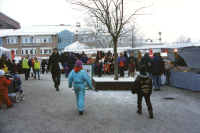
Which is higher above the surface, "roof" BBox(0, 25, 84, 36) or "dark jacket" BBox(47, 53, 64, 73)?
"roof" BBox(0, 25, 84, 36)

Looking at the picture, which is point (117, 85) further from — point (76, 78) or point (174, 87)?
point (76, 78)

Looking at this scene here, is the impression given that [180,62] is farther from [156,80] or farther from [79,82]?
[79,82]

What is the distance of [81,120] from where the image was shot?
239 inches

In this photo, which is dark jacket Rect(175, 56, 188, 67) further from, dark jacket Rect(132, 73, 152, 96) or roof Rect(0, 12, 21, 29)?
roof Rect(0, 12, 21, 29)

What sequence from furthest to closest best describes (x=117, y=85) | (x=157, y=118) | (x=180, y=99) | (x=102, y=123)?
(x=117, y=85)
(x=180, y=99)
(x=157, y=118)
(x=102, y=123)

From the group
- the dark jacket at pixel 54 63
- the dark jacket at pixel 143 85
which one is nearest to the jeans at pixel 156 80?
the dark jacket at pixel 54 63

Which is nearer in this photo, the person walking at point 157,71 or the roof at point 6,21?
the roof at point 6,21

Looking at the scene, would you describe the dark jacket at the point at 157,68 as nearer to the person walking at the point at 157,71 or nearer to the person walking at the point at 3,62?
the person walking at the point at 157,71

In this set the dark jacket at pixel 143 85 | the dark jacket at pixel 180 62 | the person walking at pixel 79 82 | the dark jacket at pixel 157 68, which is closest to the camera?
the dark jacket at pixel 143 85

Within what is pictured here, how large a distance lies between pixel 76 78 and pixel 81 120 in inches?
51.4

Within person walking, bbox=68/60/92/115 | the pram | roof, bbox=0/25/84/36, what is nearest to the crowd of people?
person walking, bbox=68/60/92/115

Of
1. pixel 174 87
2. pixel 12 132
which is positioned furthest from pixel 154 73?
pixel 12 132

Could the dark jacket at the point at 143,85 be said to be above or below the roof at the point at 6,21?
below

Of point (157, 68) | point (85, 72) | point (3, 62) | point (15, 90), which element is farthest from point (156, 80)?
point (3, 62)
